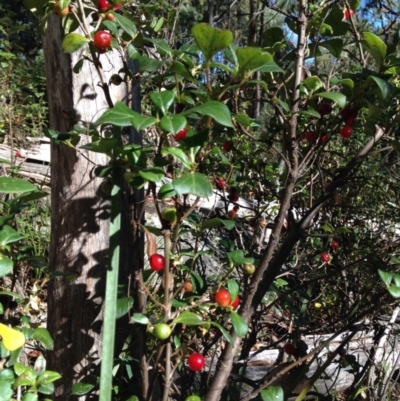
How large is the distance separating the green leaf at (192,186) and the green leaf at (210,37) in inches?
9.7

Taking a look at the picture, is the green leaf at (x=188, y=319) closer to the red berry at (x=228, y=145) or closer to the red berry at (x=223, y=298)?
the red berry at (x=223, y=298)

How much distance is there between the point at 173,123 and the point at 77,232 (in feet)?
2.32

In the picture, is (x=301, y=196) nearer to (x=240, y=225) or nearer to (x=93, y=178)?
(x=240, y=225)

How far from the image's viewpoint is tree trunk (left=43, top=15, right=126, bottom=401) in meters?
1.48

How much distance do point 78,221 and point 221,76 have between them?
55 cm

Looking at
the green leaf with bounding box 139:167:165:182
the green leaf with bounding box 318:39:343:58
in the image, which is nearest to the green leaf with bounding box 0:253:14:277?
the green leaf with bounding box 139:167:165:182

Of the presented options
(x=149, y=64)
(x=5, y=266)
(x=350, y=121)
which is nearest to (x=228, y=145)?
(x=350, y=121)

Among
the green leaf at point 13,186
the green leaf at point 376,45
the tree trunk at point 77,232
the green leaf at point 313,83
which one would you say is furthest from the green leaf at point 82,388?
the green leaf at point 376,45

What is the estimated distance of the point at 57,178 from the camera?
154cm

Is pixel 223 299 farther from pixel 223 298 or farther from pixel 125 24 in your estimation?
pixel 125 24

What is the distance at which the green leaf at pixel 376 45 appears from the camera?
3.73 feet

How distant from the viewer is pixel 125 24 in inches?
44.8

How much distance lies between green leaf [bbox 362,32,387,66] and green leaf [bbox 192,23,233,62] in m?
0.34

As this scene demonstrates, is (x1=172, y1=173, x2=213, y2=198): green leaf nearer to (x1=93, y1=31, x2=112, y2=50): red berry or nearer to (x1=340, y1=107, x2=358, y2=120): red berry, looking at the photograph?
(x1=93, y1=31, x2=112, y2=50): red berry
